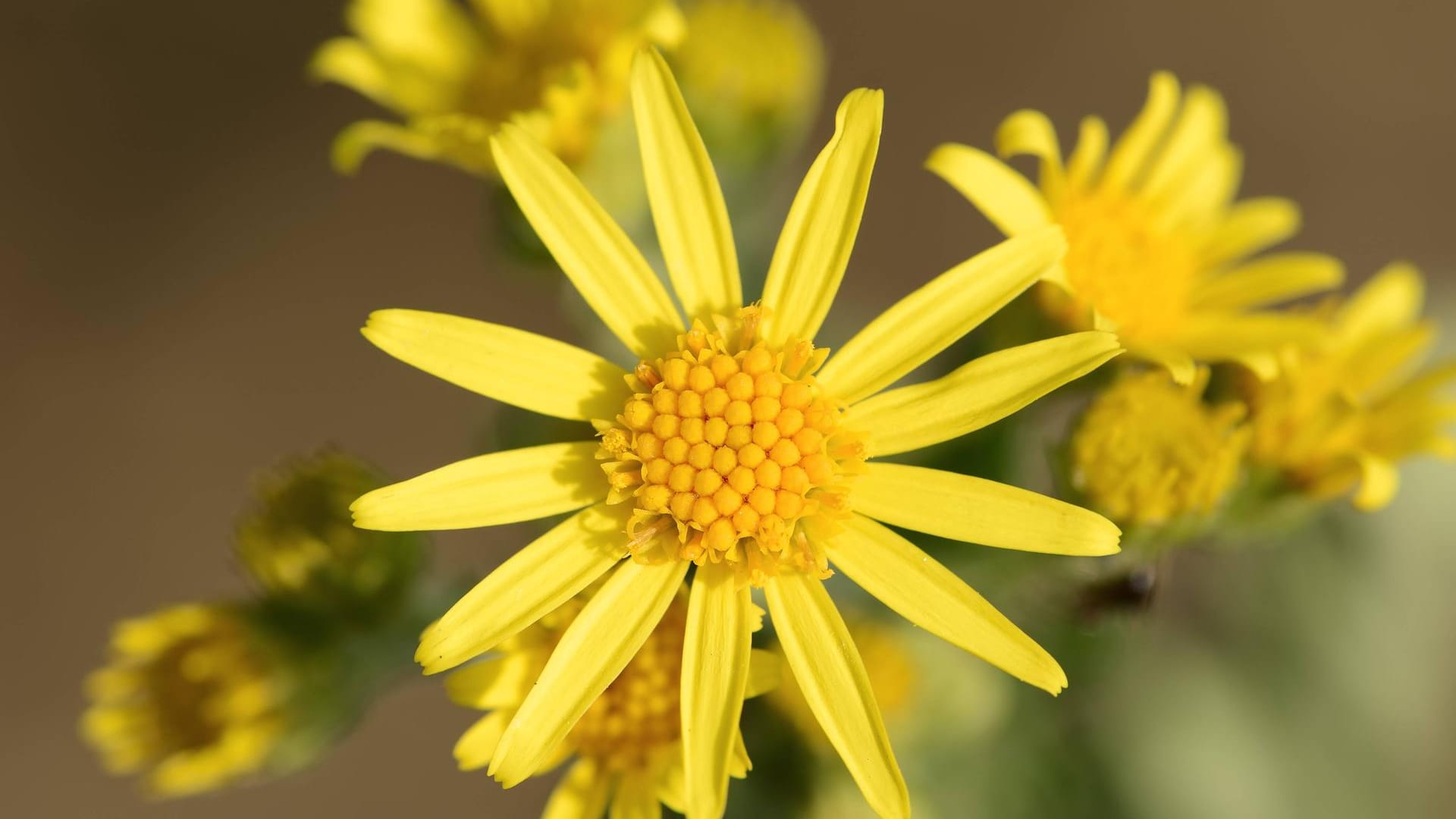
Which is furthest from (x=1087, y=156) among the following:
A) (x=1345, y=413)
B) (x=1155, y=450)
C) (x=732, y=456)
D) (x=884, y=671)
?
(x=884, y=671)

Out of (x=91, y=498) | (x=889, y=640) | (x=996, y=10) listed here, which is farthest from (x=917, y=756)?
(x=91, y=498)

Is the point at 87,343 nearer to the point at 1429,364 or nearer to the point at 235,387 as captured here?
the point at 235,387

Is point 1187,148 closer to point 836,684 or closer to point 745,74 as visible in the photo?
point 745,74

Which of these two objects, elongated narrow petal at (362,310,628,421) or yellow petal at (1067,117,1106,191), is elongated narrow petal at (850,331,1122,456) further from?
yellow petal at (1067,117,1106,191)

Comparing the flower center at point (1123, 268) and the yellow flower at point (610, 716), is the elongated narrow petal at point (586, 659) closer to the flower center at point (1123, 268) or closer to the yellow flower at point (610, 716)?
the yellow flower at point (610, 716)

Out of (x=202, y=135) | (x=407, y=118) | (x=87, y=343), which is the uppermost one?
(x=202, y=135)

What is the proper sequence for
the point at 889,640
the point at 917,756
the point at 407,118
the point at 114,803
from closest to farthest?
the point at 889,640 < the point at 917,756 < the point at 407,118 < the point at 114,803
